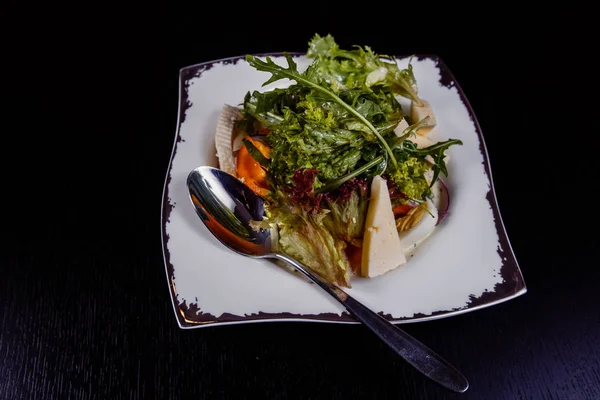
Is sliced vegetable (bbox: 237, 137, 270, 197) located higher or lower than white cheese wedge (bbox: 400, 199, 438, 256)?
higher

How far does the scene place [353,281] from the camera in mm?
2209

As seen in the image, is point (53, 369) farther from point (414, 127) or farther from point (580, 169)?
point (580, 169)

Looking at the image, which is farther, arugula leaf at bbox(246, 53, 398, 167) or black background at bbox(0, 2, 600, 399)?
arugula leaf at bbox(246, 53, 398, 167)

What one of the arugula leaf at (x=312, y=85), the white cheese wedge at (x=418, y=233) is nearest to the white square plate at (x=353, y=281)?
the white cheese wedge at (x=418, y=233)

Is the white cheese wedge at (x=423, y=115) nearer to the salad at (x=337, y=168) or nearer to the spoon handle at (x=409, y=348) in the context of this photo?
the salad at (x=337, y=168)

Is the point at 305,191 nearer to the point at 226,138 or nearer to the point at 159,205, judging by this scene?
the point at 226,138

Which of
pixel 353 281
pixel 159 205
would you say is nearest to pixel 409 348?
pixel 353 281

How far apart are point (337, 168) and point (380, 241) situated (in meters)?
0.39

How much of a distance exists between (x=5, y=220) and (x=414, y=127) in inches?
80.7

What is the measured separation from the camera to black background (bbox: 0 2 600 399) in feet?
7.08

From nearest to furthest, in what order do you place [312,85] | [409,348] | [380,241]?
[409,348] → [380,241] → [312,85]

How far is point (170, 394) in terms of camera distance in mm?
2088

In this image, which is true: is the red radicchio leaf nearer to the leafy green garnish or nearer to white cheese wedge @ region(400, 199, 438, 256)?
white cheese wedge @ region(400, 199, 438, 256)

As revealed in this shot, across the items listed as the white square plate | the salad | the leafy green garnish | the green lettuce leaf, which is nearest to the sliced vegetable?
the salad
